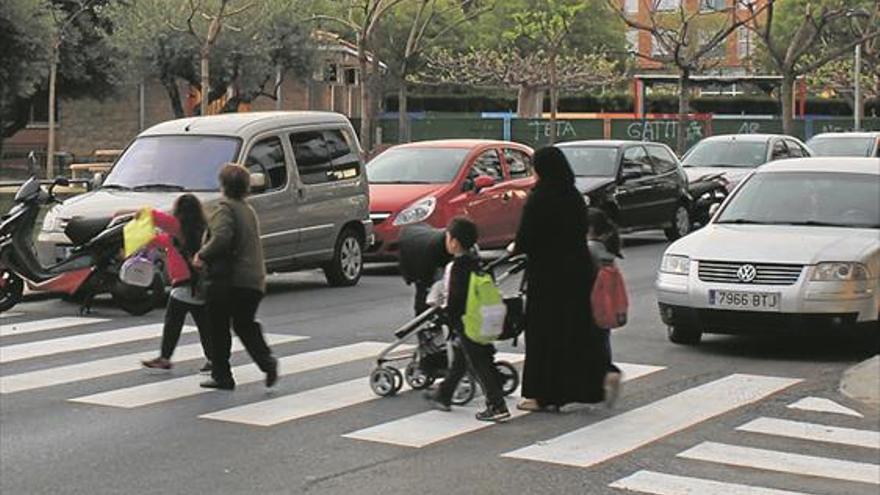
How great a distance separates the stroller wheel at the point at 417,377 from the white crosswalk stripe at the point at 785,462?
2248mm

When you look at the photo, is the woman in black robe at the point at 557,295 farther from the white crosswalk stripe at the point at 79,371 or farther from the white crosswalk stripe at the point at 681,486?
the white crosswalk stripe at the point at 79,371

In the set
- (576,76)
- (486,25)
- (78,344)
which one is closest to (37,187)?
(78,344)

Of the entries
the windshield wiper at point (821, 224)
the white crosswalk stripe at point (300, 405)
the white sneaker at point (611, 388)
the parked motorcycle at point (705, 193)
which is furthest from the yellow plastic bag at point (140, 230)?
the parked motorcycle at point (705, 193)

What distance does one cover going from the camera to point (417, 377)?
9.88 meters

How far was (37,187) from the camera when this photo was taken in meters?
14.6

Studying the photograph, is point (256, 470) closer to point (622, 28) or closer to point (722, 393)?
point (722, 393)

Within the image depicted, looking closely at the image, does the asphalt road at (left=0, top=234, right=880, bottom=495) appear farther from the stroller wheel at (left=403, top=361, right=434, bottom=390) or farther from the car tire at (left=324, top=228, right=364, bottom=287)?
the car tire at (left=324, top=228, right=364, bottom=287)

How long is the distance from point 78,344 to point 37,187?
2960mm

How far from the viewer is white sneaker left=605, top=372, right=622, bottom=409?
30.5ft

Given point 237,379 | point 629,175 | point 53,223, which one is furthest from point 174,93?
point 237,379

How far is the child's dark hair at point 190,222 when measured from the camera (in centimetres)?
1056

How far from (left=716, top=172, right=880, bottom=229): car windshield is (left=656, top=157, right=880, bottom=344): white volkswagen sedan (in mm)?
10

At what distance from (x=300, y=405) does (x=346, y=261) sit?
23.7 ft

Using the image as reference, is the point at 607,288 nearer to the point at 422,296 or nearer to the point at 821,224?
the point at 422,296
